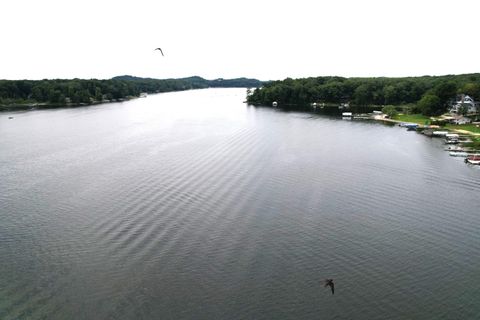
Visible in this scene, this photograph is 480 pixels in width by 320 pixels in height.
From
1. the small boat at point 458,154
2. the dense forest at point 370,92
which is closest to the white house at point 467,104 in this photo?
the dense forest at point 370,92

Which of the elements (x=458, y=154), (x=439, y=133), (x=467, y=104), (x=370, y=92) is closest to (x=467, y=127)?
(x=439, y=133)

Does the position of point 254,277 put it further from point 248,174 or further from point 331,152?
point 331,152

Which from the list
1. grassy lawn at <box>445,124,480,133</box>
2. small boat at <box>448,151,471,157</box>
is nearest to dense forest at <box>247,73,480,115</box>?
grassy lawn at <box>445,124,480,133</box>

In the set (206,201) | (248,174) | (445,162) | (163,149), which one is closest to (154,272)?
(206,201)

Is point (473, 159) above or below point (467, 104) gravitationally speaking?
below

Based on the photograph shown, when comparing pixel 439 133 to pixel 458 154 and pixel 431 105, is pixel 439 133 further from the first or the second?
pixel 431 105

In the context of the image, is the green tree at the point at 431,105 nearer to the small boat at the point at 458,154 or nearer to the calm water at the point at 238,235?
the small boat at the point at 458,154

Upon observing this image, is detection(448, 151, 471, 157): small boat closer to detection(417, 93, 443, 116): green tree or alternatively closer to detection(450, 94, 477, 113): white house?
detection(417, 93, 443, 116): green tree
